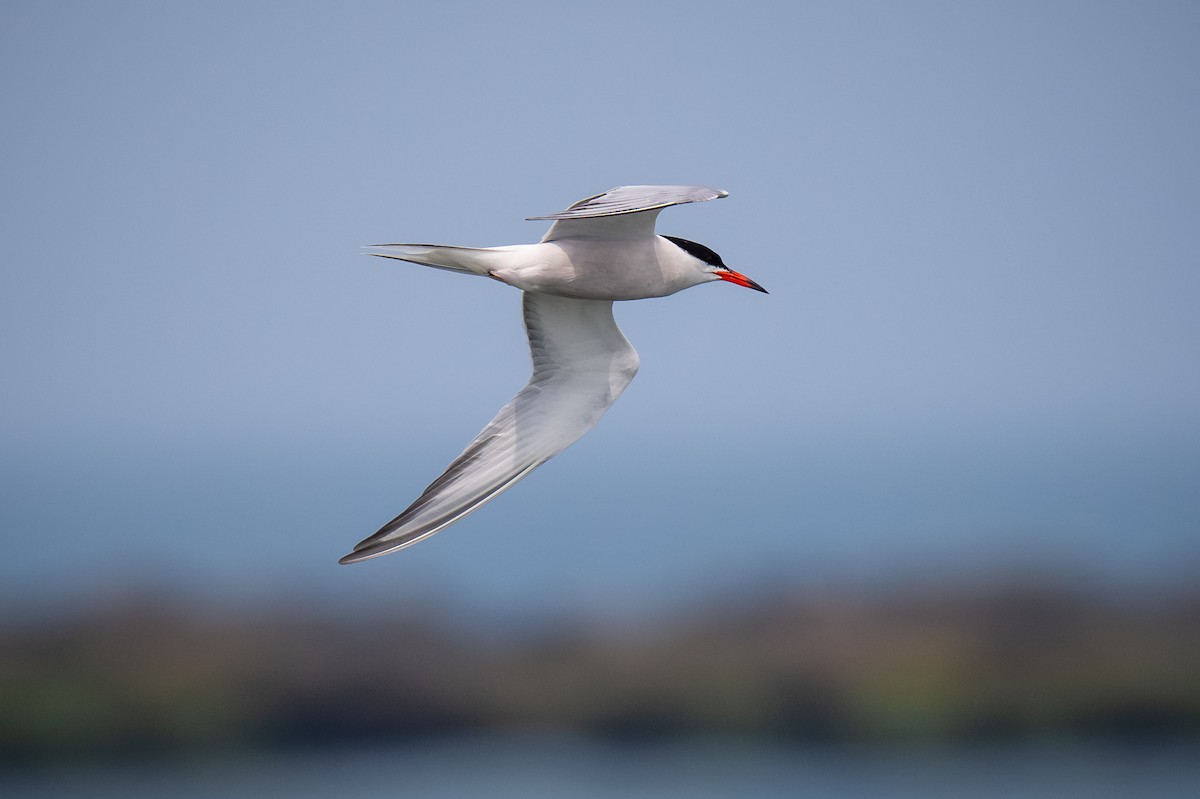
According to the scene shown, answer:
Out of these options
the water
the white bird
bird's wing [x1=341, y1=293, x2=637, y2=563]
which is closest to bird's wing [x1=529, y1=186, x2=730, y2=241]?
the white bird

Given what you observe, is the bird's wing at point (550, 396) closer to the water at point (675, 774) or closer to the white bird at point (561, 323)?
Answer: the white bird at point (561, 323)

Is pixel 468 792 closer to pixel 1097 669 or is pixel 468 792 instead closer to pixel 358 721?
pixel 358 721

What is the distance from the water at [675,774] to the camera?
35.0 metres

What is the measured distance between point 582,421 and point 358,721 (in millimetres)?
28848

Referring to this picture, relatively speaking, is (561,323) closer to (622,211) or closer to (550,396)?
(550,396)

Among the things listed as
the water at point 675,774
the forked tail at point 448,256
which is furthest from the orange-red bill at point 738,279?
the water at point 675,774

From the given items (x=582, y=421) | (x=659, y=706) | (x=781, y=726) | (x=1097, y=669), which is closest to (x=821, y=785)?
(x=781, y=726)

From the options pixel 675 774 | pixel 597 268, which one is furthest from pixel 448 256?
pixel 675 774

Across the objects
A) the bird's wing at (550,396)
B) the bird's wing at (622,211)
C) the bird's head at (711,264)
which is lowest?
the bird's wing at (550,396)

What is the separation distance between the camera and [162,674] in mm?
34250

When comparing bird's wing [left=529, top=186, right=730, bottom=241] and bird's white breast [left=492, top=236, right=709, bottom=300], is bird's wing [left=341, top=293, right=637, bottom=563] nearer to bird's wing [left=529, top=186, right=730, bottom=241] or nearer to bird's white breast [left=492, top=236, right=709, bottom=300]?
bird's white breast [left=492, top=236, right=709, bottom=300]

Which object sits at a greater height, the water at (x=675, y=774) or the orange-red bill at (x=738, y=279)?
the orange-red bill at (x=738, y=279)

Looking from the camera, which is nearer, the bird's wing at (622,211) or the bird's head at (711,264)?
the bird's wing at (622,211)

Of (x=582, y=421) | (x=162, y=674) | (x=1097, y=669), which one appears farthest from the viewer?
(x=1097, y=669)
